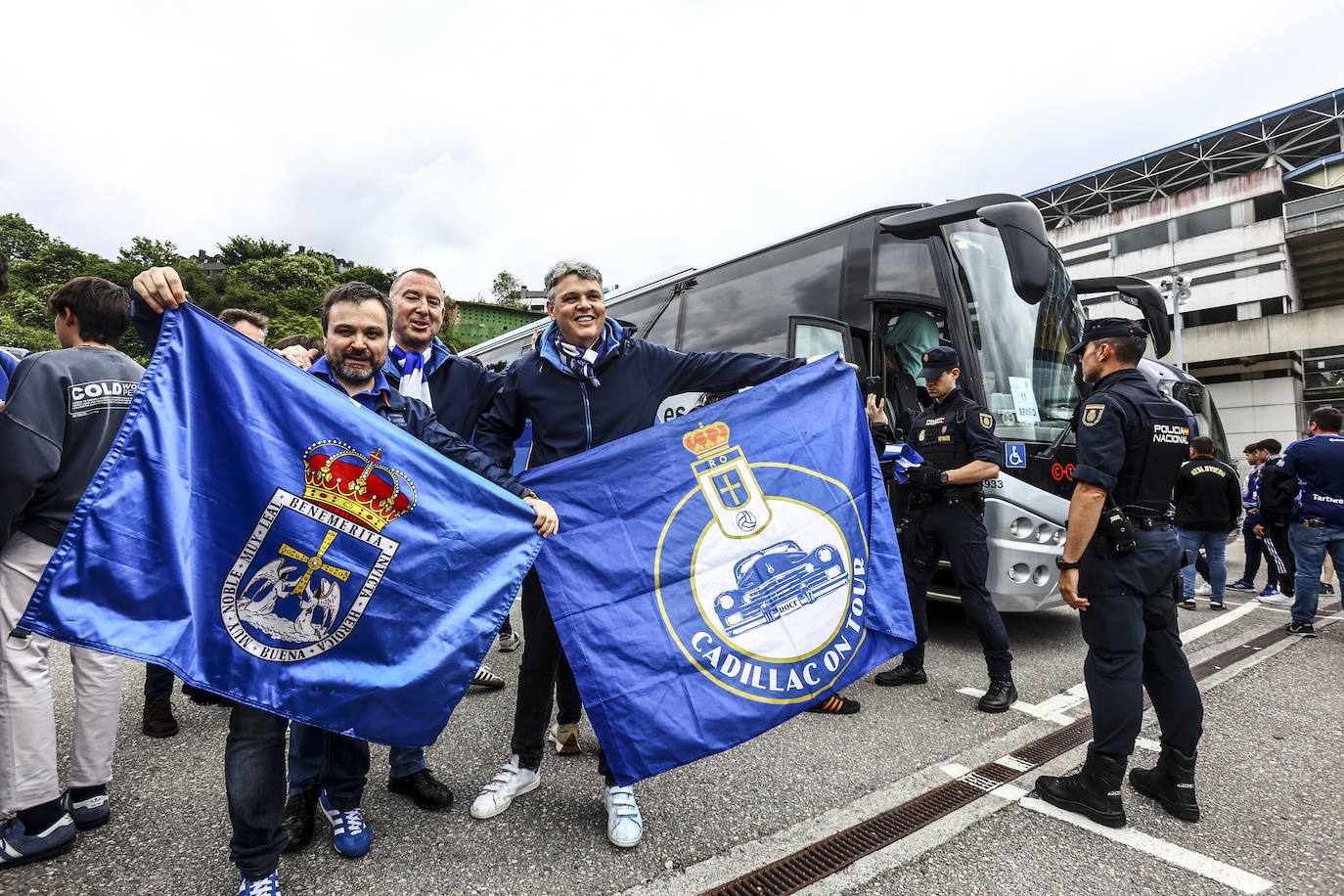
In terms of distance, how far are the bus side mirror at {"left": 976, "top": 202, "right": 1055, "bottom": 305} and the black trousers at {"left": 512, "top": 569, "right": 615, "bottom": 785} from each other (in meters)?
3.12

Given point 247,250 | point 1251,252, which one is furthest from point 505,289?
point 1251,252

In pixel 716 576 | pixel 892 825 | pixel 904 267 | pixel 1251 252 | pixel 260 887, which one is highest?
pixel 1251 252

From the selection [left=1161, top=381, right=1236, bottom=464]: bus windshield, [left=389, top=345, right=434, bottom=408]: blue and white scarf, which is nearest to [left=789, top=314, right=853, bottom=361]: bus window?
[left=389, top=345, right=434, bottom=408]: blue and white scarf

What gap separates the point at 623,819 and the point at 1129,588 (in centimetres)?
223

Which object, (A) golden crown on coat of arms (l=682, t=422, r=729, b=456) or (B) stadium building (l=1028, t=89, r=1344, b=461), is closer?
(A) golden crown on coat of arms (l=682, t=422, r=729, b=456)

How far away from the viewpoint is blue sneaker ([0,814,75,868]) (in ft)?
7.43

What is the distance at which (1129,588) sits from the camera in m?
2.65

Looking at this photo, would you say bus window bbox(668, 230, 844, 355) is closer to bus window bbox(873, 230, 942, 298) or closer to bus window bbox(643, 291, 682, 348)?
bus window bbox(643, 291, 682, 348)

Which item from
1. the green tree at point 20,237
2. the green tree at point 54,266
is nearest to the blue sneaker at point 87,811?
the green tree at point 54,266

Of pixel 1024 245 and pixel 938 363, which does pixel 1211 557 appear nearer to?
pixel 938 363

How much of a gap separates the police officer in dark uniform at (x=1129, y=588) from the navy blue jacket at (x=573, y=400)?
1816 millimetres

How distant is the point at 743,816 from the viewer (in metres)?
2.55

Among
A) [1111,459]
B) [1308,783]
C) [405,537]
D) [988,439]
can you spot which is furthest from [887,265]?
[405,537]

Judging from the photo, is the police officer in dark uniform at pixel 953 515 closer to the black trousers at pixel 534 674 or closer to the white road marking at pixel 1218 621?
the black trousers at pixel 534 674
